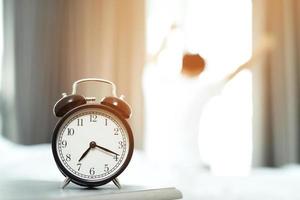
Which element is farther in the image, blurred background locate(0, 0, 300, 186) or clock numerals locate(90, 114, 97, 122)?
blurred background locate(0, 0, 300, 186)

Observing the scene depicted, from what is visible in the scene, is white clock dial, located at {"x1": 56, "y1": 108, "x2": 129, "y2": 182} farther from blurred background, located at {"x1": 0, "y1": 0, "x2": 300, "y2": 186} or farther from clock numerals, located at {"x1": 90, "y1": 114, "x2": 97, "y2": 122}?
blurred background, located at {"x1": 0, "y1": 0, "x2": 300, "y2": 186}

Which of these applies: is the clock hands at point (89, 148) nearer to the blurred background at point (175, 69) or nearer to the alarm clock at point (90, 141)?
the alarm clock at point (90, 141)

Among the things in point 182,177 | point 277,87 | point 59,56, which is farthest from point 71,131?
point 277,87

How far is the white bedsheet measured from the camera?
1278mm

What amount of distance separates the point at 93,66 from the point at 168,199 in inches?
19.6

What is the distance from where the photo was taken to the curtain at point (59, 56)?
51.2 inches

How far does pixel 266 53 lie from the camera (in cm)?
142

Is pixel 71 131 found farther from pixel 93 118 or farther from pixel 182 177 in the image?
pixel 182 177

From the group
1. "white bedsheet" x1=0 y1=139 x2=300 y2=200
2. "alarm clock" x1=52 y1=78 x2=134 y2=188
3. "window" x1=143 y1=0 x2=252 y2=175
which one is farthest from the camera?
"window" x1=143 y1=0 x2=252 y2=175

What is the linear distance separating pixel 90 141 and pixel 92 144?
11 mm

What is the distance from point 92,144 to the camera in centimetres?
114

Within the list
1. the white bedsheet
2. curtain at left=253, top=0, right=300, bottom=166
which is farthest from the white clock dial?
curtain at left=253, top=0, right=300, bottom=166

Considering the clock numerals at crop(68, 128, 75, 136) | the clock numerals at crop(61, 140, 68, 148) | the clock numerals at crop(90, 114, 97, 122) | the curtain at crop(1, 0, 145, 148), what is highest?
the curtain at crop(1, 0, 145, 148)

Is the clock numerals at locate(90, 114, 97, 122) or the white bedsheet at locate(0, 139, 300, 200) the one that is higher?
the clock numerals at locate(90, 114, 97, 122)
